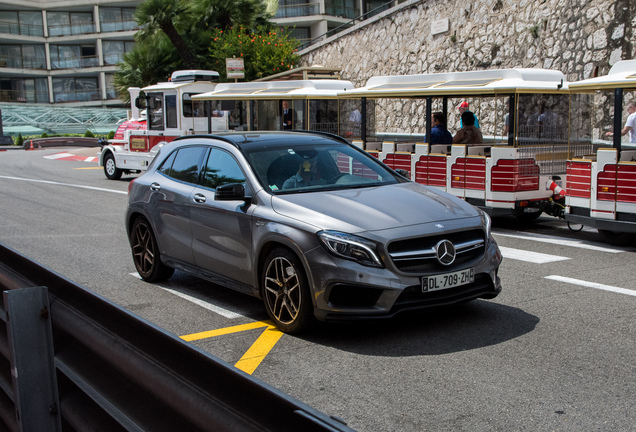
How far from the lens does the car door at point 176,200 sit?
7.04m

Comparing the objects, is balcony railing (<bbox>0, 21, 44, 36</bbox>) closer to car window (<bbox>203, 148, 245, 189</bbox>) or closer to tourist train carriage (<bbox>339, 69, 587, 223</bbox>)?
tourist train carriage (<bbox>339, 69, 587, 223</bbox>)

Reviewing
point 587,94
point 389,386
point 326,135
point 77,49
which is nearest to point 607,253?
point 587,94

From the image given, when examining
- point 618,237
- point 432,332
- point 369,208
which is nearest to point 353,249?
point 369,208

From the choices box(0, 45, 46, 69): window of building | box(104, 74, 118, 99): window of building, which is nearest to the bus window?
box(104, 74, 118, 99): window of building

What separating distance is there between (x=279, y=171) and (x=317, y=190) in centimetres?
42

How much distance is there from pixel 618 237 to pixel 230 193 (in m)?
6.13

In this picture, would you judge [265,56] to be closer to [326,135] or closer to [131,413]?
[326,135]

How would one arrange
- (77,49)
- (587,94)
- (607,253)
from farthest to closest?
(77,49) < (587,94) < (607,253)

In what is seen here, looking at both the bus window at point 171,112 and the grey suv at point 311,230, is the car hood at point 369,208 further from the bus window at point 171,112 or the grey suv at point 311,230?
the bus window at point 171,112

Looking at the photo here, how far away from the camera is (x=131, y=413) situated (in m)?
2.11

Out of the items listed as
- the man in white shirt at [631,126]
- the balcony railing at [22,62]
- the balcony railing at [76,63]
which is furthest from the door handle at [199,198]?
the balcony railing at [22,62]

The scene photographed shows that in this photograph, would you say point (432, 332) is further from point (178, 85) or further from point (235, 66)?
point (235, 66)

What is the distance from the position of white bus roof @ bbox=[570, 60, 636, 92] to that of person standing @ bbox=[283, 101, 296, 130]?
7829 millimetres

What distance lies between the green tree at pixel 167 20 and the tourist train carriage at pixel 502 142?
81.5 feet
